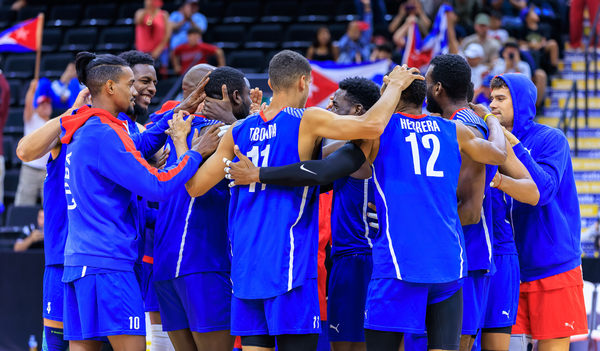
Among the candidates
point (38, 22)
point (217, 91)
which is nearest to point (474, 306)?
point (217, 91)

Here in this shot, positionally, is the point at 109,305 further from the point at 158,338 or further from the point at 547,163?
the point at 547,163

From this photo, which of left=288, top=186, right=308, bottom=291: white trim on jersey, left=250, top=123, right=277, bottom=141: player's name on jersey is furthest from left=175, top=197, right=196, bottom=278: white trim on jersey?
left=288, top=186, right=308, bottom=291: white trim on jersey

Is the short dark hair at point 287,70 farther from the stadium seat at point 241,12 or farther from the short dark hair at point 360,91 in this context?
the stadium seat at point 241,12

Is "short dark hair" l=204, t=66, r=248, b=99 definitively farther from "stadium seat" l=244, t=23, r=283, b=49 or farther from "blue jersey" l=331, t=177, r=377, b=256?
"stadium seat" l=244, t=23, r=283, b=49

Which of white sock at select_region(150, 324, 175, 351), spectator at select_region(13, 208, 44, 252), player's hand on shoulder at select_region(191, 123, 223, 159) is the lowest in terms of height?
white sock at select_region(150, 324, 175, 351)

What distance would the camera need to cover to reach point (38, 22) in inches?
461

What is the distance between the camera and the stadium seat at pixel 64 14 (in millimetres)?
17539

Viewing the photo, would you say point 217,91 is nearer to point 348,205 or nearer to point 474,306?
point 348,205

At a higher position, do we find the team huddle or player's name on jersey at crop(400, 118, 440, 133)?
player's name on jersey at crop(400, 118, 440, 133)

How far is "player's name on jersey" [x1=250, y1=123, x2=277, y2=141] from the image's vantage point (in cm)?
457

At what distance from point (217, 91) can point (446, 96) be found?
5.20 ft

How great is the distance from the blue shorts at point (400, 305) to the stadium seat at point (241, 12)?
41.9ft

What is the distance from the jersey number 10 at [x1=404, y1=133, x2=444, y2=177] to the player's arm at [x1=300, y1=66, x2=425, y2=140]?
218 mm

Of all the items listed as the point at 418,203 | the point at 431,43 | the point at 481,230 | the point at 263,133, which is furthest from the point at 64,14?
the point at 418,203
